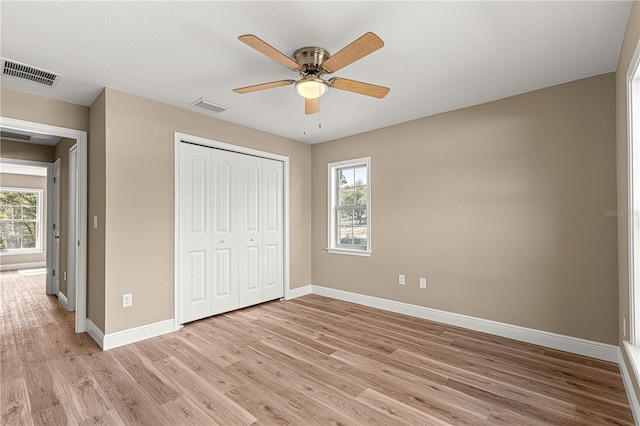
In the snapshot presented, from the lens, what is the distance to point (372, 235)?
4422 millimetres

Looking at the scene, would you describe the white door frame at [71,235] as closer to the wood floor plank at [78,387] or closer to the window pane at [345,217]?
the wood floor plank at [78,387]

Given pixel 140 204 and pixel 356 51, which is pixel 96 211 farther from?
pixel 356 51

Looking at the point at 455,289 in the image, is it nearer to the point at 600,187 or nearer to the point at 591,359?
the point at 591,359

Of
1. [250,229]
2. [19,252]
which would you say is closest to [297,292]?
[250,229]

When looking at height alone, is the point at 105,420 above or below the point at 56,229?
below

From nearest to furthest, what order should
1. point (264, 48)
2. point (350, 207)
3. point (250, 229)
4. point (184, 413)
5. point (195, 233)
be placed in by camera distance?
point (264, 48), point (184, 413), point (195, 233), point (250, 229), point (350, 207)

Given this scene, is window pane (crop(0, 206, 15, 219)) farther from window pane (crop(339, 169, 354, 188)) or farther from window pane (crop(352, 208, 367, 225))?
window pane (crop(352, 208, 367, 225))

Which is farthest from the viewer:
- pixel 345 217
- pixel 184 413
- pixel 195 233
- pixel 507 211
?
pixel 345 217

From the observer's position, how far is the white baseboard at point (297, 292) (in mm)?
4832

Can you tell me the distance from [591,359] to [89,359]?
4433mm

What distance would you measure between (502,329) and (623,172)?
183 centimetres

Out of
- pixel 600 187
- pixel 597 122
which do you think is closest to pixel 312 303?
pixel 600 187

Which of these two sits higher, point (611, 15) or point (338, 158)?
point (611, 15)

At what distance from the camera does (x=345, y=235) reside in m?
4.94
